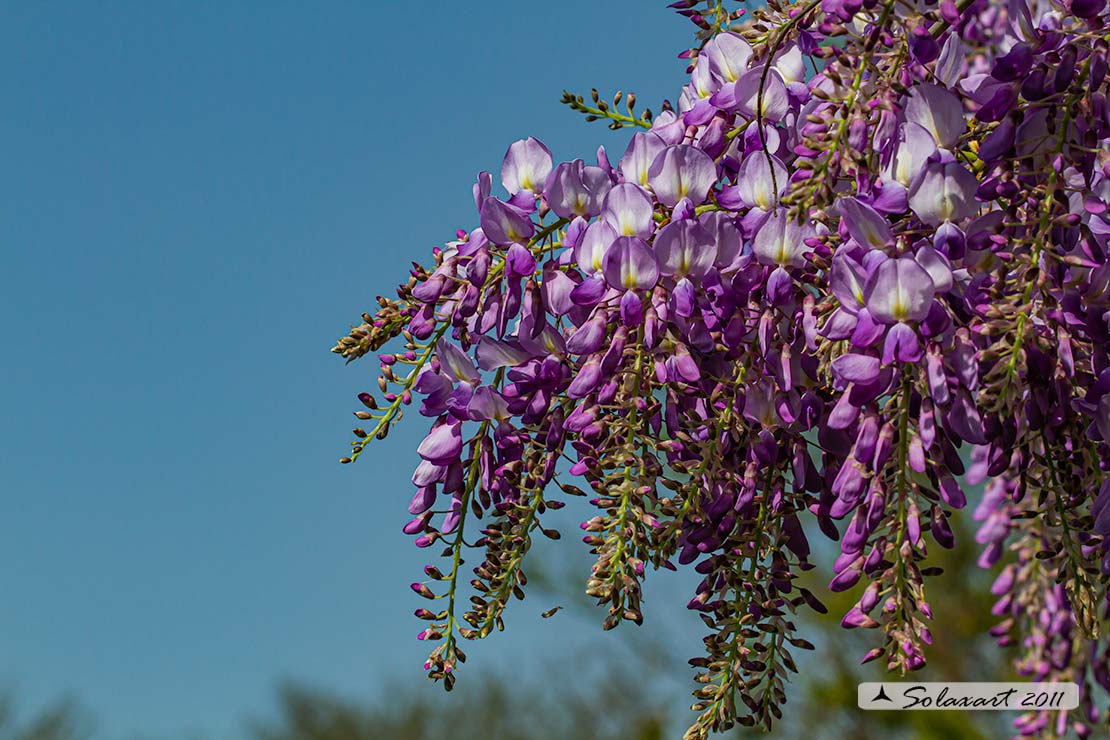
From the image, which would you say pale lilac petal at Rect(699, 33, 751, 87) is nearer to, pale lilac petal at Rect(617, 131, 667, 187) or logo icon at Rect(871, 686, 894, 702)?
pale lilac petal at Rect(617, 131, 667, 187)

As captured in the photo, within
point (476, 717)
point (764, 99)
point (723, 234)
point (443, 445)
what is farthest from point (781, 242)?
point (476, 717)

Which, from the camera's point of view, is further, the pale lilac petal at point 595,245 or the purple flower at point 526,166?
the purple flower at point 526,166

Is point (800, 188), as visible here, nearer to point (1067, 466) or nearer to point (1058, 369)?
point (1058, 369)

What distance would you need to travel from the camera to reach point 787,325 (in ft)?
3.55

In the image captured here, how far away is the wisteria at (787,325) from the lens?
37.4 inches

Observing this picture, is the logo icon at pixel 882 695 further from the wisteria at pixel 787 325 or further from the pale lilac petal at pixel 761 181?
the pale lilac petal at pixel 761 181

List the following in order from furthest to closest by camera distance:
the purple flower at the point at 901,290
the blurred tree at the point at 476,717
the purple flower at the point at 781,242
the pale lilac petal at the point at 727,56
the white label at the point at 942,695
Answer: the blurred tree at the point at 476,717
the white label at the point at 942,695
the pale lilac petal at the point at 727,56
the purple flower at the point at 781,242
the purple flower at the point at 901,290

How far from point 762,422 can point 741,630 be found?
20cm

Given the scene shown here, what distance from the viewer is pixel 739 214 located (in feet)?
3.63

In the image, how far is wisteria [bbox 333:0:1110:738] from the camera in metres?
0.95

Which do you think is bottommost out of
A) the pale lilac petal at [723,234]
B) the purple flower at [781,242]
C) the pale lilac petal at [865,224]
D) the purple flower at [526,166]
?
the pale lilac petal at [865,224]

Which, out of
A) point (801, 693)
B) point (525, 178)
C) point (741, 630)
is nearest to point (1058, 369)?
point (741, 630)

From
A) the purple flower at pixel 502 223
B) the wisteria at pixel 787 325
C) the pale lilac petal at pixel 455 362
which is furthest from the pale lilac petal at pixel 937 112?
the pale lilac petal at pixel 455 362

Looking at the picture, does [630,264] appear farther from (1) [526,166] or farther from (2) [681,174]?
(1) [526,166]
